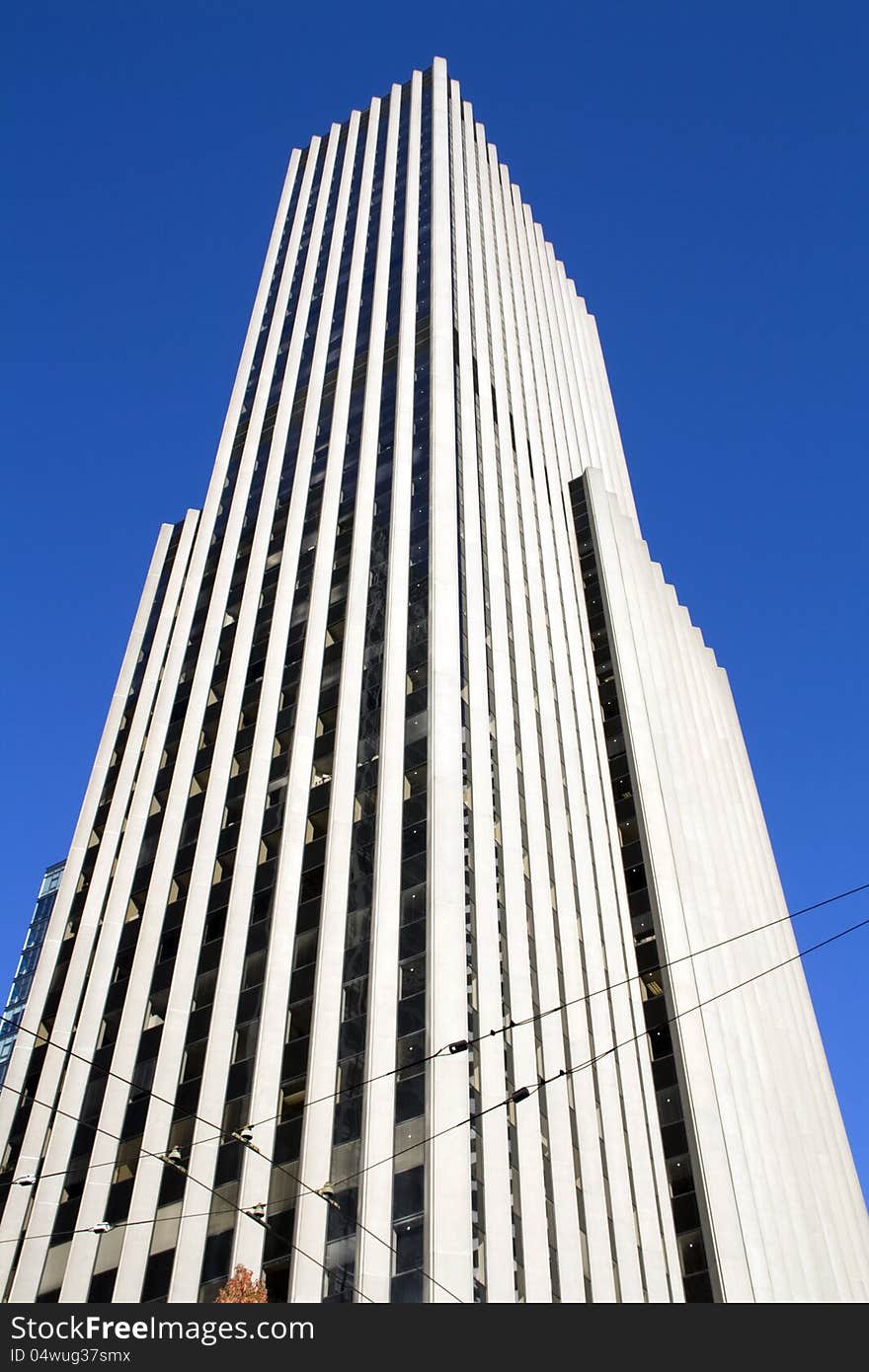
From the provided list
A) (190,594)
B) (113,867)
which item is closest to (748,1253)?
(113,867)

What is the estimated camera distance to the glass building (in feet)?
279

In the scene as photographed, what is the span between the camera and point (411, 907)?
45.0 metres

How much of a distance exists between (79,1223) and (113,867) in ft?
55.8

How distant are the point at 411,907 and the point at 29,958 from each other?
54.3m

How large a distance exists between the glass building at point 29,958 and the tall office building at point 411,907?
3000 centimetres

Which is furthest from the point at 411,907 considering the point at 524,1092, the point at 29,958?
the point at 29,958

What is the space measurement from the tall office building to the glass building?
3000cm

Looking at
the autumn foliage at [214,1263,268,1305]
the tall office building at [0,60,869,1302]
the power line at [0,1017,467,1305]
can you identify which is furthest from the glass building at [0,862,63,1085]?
the autumn foliage at [214,1263,268,1305]

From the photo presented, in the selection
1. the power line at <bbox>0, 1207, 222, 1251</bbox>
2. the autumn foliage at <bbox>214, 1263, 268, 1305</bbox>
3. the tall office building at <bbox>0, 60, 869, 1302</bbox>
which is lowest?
the autumn foliage at <bbox>214, 1263, 268, 1305</bbox>

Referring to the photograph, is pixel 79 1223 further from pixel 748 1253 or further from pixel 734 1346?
pixel 734 1346

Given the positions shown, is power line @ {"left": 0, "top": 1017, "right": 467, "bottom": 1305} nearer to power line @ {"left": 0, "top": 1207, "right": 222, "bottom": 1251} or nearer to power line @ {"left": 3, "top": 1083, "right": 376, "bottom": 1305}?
power line @ {"left": 3, "top": 1083, "right": 376, "bottom": 1305}

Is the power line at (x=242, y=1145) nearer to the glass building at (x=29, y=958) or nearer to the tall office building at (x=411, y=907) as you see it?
the tall office building at (x=411, y=907)

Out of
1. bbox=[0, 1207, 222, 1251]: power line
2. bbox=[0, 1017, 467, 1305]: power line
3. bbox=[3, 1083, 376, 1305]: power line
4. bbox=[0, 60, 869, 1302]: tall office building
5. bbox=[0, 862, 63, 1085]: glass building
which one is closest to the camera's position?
bbox=[0, 1017, 467, 1305]: power line

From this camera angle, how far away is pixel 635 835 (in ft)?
219
